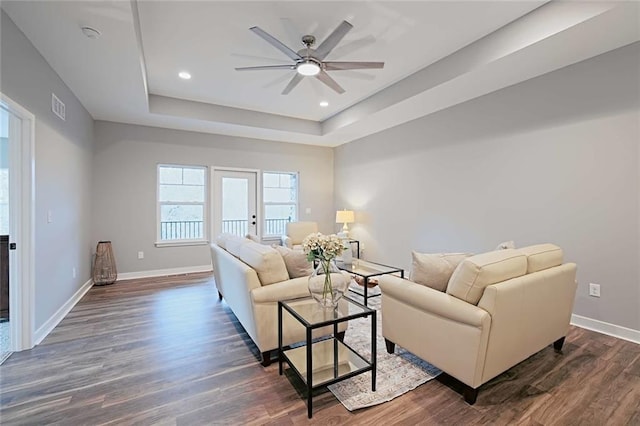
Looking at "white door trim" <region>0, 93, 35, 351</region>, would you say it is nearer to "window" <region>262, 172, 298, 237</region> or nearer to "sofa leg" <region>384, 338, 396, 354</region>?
"sofa leg" <region>384, 338, 396, 354</region>

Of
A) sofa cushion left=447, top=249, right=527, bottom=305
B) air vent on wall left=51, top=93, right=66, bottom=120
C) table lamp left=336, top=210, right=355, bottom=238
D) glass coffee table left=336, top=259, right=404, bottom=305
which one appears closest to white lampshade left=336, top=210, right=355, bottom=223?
table lamp left=336, top=210, right=355, bottom=238

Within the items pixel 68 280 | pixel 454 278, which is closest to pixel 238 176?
pixel 68 280

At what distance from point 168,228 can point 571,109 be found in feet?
20.0

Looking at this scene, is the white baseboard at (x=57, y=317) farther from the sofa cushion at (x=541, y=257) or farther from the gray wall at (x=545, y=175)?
the gray wall at (x=545, y=175)

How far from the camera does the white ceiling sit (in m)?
2.45

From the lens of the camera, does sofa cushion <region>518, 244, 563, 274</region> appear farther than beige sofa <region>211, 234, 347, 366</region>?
No

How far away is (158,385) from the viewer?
→ 2127 mm

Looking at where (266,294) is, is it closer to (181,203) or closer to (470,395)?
(470,395)

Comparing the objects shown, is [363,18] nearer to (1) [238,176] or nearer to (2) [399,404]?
(2) [399,404]

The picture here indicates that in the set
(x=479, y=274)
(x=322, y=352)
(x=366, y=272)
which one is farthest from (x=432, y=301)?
(x=366, y=272)

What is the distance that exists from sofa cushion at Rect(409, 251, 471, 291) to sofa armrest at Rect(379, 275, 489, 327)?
0.21 feet

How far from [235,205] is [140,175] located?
1.75 metres

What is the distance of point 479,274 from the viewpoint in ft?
6.08

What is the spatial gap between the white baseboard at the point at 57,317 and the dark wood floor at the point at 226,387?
8 centimetres
